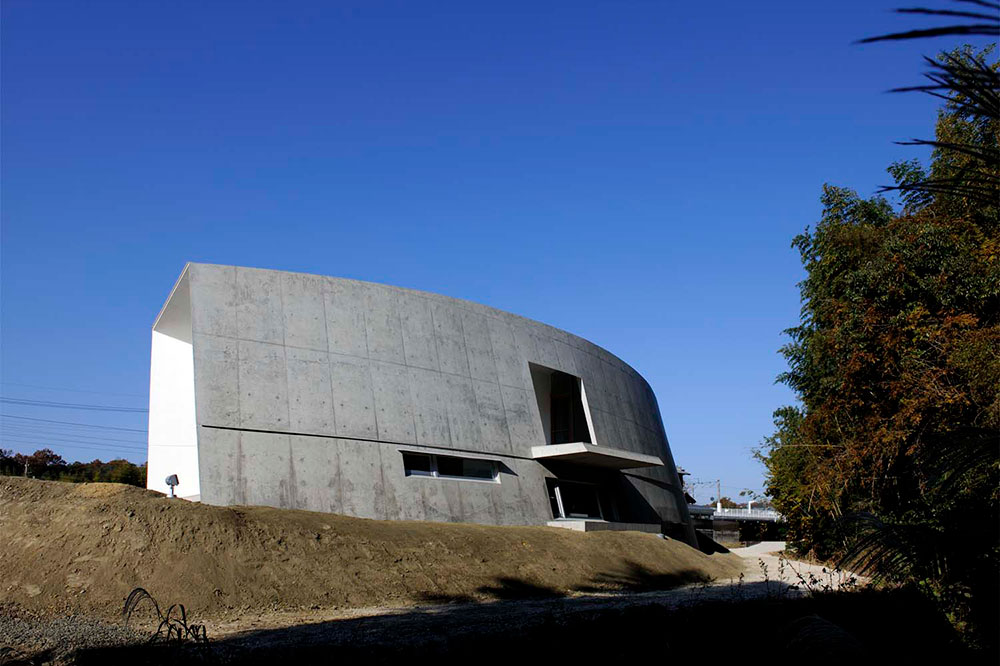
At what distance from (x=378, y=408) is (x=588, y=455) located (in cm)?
687

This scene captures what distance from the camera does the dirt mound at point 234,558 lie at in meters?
12.4

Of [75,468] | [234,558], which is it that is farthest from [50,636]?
[75,468]

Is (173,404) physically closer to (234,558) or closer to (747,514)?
(234,558)

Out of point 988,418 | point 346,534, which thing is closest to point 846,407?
point 988,418

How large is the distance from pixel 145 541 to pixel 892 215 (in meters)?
24.9

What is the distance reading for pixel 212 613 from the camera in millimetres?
12484

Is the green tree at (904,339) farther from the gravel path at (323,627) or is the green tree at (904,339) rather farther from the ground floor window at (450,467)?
the ground floor window at (450,467)

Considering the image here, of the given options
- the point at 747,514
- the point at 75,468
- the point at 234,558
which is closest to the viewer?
the point at 234,558

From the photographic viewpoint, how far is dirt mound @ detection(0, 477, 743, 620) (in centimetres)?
1240

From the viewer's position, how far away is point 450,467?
2105 centimetres

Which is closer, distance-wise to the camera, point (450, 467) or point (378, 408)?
point (378, 408)

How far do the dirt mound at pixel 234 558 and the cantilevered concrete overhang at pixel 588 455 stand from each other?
13.5ft

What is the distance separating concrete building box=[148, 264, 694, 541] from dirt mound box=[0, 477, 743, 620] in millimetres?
1478

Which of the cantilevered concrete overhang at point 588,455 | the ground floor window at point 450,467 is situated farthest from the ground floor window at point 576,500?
the ground floor window at point 450,467
